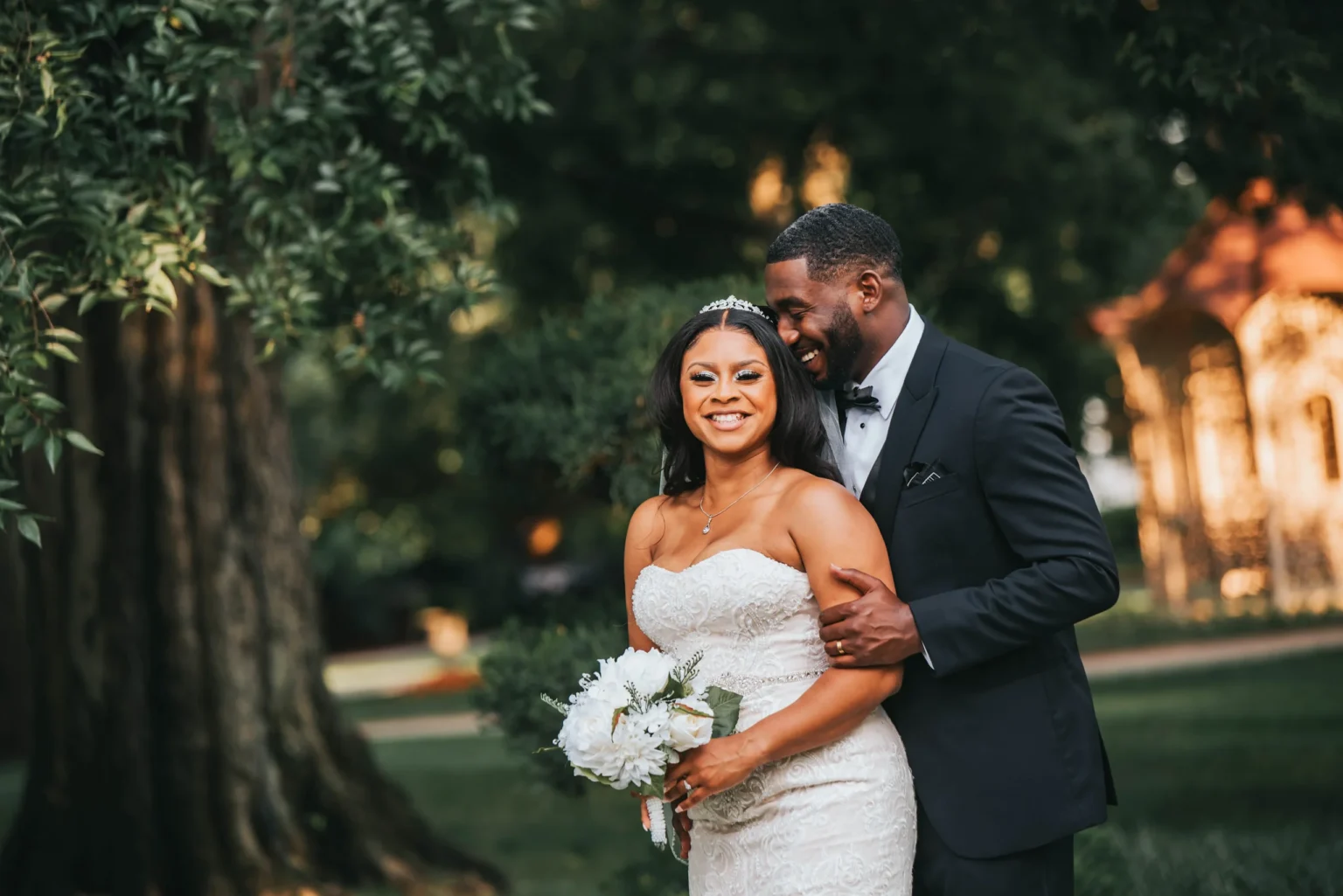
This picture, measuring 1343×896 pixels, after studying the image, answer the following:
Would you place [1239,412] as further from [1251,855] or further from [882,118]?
[1251,855]

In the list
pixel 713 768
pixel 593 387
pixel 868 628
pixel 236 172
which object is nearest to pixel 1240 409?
pixel 593 387

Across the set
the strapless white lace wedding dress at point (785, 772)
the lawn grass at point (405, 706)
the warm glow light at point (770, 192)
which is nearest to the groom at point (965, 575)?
the strapless white lace wedding dress at point (785, 772)

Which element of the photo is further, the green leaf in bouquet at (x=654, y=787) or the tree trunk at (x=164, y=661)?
the tree trunk at (x=164, y=661)

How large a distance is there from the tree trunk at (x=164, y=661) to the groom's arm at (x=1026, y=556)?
4965mm

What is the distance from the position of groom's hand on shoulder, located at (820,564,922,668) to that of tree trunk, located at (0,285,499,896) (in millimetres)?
4837

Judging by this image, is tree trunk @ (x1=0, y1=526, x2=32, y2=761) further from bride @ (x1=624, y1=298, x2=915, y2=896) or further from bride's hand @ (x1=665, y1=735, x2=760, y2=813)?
bride's hand @ (x1=665, y1=735, x2=760, y2=813)

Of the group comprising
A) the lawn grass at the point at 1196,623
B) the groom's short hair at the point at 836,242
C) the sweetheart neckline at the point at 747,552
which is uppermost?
the groom's short hair at the point at 836,242

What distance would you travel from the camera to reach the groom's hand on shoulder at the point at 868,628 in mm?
3387

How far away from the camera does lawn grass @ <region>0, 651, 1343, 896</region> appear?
641cm

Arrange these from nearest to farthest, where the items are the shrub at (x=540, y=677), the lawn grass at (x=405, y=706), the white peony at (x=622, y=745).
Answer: the white peony at (x=622, y=745), the shrub at (x=540, y=677), the lawn grass at (x=405, y=706)

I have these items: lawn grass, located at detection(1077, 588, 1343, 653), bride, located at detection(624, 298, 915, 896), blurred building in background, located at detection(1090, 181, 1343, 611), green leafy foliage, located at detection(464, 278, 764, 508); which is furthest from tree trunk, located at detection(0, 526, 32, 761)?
bride, located at detection(624, 298, 915, 896)

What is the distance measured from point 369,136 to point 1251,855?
519cm

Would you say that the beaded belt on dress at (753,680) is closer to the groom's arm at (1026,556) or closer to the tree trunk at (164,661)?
the groom's arm at (1026,556)

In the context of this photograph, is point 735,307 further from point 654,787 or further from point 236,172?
point 236,172
